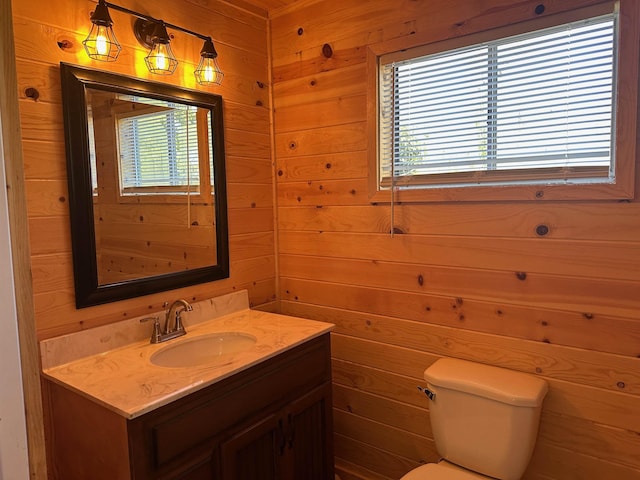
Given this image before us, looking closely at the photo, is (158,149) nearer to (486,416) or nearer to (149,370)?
(149,370)

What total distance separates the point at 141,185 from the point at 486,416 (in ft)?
5.14

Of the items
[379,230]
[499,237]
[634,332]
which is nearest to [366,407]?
[379,230]

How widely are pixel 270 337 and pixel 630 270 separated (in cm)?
130

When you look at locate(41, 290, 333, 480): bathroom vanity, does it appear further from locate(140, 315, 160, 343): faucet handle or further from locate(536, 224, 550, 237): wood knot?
locate(536, 224, 550, 237): wood knot

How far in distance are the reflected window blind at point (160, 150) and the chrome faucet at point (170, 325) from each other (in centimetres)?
50

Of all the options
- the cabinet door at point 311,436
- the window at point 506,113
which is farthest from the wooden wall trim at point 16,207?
the window at point 506,113

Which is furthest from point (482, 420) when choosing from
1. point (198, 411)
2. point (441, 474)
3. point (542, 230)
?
point (198, 411)

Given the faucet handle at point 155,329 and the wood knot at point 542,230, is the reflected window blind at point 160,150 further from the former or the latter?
the wood knot at point 542,230

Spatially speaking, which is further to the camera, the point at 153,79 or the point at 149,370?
the point at 153,79

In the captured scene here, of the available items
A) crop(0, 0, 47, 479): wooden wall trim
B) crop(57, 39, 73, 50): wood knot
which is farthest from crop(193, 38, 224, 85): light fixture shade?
crop(0, 0, 47, 479): wooden wall trim

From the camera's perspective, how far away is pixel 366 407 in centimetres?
218

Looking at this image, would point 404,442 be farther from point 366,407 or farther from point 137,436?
point 137,436

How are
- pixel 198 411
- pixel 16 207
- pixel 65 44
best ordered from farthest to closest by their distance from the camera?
pixel 65 44 → pixel 198 411 → pixel 16 207

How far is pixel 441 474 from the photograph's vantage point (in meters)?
1.60
